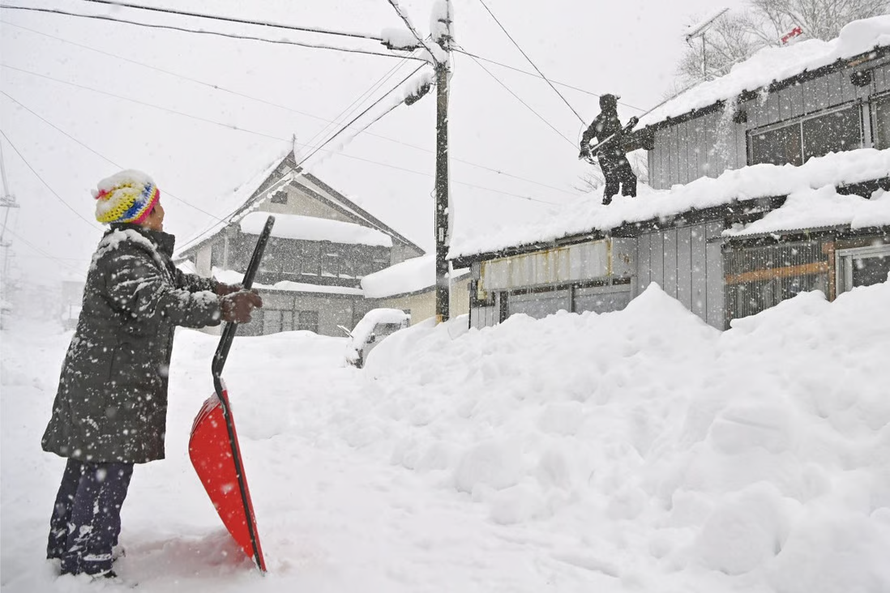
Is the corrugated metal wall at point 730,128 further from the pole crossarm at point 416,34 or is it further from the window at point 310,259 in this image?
the window at point 310,259

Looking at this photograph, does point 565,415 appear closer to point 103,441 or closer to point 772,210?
point 103,441

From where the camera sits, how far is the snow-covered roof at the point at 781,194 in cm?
547

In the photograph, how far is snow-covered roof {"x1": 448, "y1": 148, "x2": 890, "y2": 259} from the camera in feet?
18.0

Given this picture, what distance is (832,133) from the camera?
25.5 ft

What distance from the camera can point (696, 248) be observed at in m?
7.31

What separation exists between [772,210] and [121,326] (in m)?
6.53

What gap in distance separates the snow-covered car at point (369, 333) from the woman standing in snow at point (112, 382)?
11921 mm

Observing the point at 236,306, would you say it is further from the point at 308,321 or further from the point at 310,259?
the point at 310,259

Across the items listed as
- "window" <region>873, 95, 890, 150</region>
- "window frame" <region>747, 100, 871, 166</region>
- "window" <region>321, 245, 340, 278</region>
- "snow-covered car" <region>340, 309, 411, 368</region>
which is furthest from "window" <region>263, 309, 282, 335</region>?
"window" <region>873, 95, 890, 150</region>

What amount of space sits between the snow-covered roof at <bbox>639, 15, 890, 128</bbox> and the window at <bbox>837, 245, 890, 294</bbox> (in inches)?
118

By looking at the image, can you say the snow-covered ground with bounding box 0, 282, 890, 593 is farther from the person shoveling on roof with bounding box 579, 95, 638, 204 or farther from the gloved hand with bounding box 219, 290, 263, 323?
the person shoveling on roof with bounding box 579, 95, 638, 204

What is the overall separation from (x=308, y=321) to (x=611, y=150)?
54.9 feet

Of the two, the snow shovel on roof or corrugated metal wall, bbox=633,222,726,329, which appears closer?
the snow shovel on roof

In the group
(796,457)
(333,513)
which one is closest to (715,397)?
(796,457)
